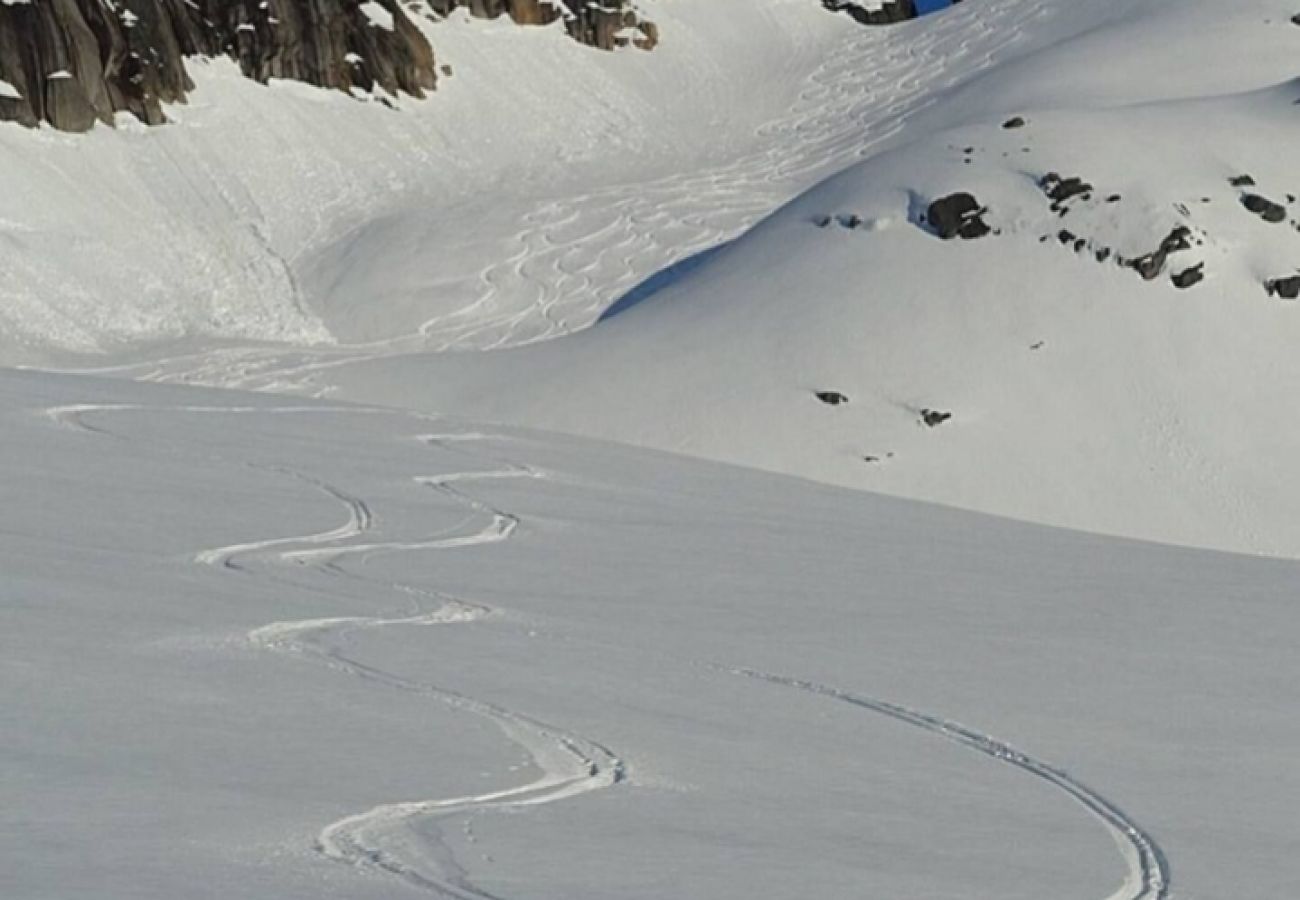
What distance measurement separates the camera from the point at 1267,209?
1581 inches

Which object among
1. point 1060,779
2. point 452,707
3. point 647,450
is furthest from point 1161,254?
point 452,707

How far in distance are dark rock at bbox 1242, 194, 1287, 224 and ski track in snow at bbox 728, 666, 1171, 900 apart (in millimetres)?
31822

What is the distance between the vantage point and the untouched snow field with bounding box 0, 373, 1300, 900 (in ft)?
20.7

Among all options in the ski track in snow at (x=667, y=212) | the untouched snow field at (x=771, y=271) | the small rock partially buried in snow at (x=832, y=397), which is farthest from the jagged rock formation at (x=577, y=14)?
the small rock partially buried in snow at (x=832, y=397)

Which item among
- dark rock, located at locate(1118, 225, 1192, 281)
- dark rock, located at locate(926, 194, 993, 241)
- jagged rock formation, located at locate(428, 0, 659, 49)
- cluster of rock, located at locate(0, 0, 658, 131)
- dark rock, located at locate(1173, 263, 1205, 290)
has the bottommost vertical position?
dark rock, located at locate(1173, 263, 1205, 290)

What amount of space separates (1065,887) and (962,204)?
3582 centimetres

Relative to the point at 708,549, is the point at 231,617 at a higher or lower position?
higher

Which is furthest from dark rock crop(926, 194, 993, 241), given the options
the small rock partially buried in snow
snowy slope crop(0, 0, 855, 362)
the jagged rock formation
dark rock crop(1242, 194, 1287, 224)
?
the jagged rock formation

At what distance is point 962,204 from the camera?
4178 centimetres

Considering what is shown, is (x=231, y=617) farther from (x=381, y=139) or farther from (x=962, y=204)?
(x=381, y=139)

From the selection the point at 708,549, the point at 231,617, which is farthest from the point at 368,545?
the point at 231,617

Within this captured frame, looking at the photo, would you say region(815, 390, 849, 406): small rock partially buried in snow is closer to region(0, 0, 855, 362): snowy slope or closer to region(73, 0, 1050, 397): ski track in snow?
region(73, 0, 1050, 397): ski track in snow

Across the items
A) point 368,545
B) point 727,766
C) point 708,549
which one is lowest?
point 708,549

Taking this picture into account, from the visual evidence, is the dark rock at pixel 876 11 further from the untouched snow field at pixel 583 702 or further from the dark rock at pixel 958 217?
the untouched snow field at pixel 583 702
